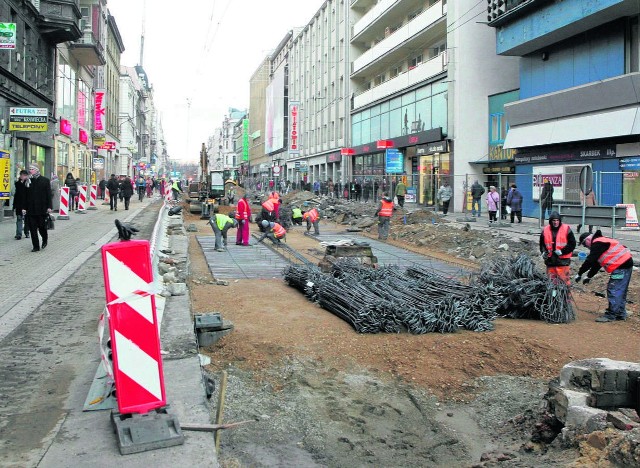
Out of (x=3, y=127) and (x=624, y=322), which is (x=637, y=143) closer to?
(x=624, y=322)

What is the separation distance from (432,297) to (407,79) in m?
30.4

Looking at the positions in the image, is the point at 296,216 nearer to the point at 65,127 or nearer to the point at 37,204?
the point at 37,204

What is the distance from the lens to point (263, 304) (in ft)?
31.0

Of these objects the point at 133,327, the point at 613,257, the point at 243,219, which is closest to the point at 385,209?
the point at 243,219

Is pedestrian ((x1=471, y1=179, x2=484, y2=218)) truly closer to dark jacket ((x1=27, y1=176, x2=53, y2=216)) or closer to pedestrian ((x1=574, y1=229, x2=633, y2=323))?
pedestrian ((x1=574, y1=229, x2=633, y2=323))

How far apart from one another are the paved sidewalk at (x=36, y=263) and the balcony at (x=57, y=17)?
32.5 feet

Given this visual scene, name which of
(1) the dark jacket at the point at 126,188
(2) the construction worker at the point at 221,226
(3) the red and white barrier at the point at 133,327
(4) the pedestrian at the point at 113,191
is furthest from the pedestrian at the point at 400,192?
(3) the red and white barrier at the point at 133,327

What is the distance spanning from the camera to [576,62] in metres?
24.2

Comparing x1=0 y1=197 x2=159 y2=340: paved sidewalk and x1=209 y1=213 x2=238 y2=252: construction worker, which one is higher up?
x1=209 y1=213 x2=238 y2=252: construction worker

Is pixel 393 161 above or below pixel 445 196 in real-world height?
above

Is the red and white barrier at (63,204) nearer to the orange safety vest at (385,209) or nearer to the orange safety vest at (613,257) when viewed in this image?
the orange safety vest at (385,209)

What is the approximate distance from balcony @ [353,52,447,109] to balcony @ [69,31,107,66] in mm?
17670

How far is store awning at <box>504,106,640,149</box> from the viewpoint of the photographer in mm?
21109

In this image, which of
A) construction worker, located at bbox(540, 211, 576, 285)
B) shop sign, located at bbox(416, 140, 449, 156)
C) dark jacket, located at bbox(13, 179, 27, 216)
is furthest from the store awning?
dark jacket, located at bbox(13, 179, 27, 216)
